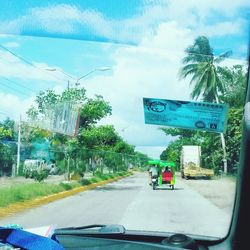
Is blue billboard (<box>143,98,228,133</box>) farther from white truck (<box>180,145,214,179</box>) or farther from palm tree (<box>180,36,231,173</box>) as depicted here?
white truck (<box>180,145,214,179</box>)

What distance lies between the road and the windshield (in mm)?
15

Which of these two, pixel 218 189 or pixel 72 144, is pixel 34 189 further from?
pixel 218 189

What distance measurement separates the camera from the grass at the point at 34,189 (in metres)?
3.81

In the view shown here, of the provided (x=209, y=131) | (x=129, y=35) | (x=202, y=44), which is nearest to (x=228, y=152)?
(x=209, y=131)

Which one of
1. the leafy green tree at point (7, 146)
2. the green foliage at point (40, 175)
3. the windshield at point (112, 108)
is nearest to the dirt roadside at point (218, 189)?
the windshield at point (112, 108)

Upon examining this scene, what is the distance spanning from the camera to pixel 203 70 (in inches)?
121

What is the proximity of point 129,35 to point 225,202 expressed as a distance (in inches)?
46.7

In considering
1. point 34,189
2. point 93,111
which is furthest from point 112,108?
point 34,189

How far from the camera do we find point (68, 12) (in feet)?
9.14

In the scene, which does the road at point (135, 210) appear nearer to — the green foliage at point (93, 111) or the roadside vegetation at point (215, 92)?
the roadside vegetation at point (215, 92)

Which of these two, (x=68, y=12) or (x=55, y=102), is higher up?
(x=68, y=12)

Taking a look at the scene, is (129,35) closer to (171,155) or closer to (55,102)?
(55,102)

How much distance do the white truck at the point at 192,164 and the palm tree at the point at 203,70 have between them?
23 cm

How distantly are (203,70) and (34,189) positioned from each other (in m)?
1.67
